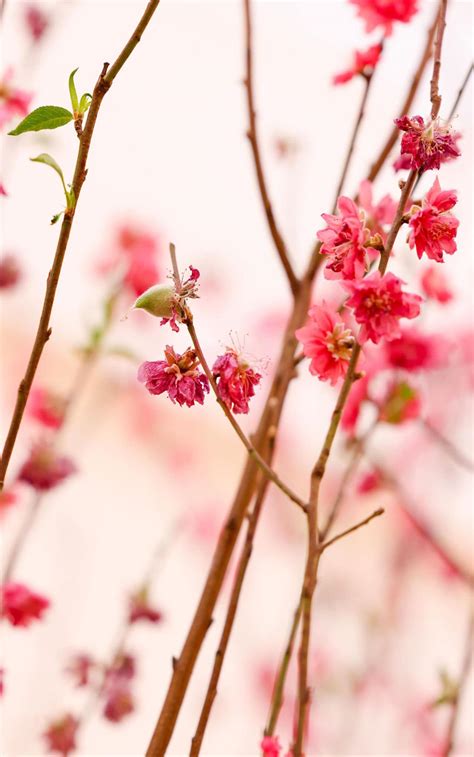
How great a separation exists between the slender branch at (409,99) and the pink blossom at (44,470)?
32cm

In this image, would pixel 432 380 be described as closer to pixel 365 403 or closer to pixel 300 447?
pixel 365 403

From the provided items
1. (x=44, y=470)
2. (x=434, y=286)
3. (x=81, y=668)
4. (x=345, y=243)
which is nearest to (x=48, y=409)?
(x=44, y=470)

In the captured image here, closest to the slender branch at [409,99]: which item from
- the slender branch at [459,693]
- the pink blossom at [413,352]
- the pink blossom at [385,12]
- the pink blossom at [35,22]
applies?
the pink blossom at [385,12]

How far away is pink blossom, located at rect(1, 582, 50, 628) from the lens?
1.95 ft

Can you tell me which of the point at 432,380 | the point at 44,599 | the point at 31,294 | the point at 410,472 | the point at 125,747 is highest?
the point at 31,294

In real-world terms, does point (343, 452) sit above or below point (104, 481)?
below

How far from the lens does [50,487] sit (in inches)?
27.0

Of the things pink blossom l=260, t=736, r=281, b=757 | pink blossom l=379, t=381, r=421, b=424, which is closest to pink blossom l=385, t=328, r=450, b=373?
pink blossom l=379, t=381, r=421, b=424

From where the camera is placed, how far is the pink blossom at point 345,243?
386mm

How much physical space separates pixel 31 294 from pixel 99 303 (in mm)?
2008

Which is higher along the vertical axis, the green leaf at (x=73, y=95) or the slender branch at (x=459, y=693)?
the green leaf at (x=73, y=95)

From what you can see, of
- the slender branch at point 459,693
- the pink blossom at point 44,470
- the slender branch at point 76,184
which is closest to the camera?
the slender branch at point 76,184

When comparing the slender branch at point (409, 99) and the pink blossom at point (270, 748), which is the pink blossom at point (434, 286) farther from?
the pink blossom at point (270, 748)

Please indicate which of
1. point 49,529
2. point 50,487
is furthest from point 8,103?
point 49,529
